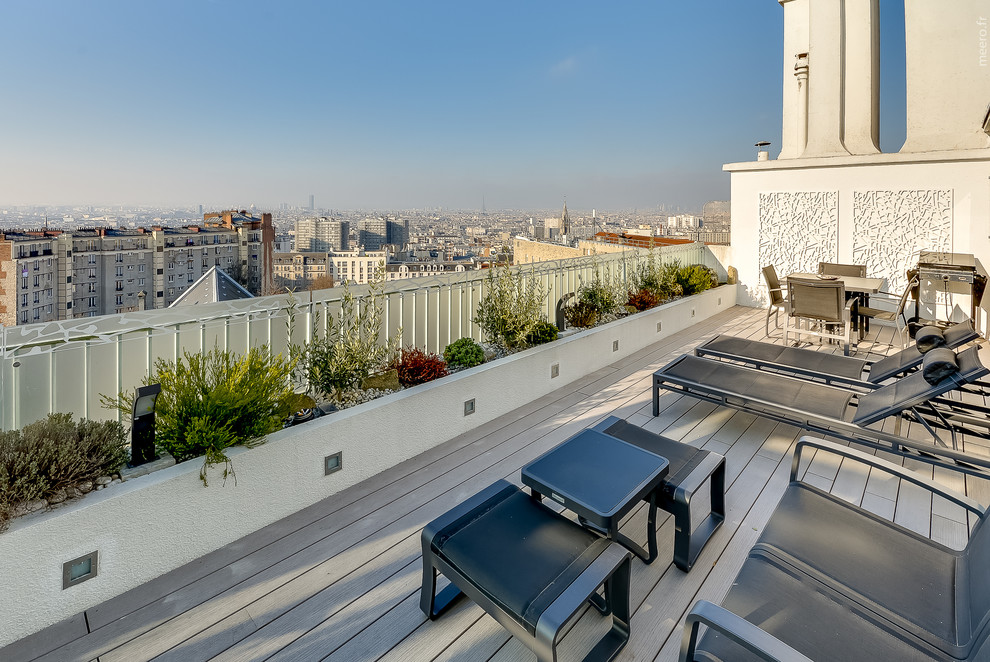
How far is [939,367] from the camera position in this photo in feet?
8.06

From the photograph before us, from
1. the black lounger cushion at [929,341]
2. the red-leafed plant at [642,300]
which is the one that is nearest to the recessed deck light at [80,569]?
the black lounger cushion at [929,341]

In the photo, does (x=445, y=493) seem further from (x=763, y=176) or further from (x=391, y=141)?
(x=391, y=141)

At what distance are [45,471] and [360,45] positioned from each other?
136 feet

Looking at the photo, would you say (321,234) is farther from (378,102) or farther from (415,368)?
(378,102)

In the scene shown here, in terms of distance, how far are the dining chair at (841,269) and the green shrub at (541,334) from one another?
468cm

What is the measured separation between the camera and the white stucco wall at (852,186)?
615cm

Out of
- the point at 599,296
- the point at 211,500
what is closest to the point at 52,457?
the point at 211,500

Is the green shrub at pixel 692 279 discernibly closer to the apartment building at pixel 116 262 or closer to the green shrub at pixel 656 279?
the green shrub at pixel 656 279

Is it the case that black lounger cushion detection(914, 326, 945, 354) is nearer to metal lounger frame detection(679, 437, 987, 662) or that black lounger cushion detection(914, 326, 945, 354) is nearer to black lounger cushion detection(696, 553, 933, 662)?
black lounger cushion detection(696, 553, 933, 662)

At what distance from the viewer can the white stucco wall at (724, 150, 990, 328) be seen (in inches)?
242

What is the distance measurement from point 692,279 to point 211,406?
21.5ft

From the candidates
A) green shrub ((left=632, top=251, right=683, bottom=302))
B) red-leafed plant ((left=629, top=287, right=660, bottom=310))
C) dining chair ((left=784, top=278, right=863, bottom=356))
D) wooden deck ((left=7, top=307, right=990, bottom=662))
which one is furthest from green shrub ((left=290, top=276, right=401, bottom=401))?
dining chair ((left=784, top=278, right=863, bottom=356))

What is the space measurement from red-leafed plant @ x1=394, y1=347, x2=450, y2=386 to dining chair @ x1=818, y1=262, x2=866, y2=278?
19.7ft

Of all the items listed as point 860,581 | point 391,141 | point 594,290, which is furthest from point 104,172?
point 860,581
